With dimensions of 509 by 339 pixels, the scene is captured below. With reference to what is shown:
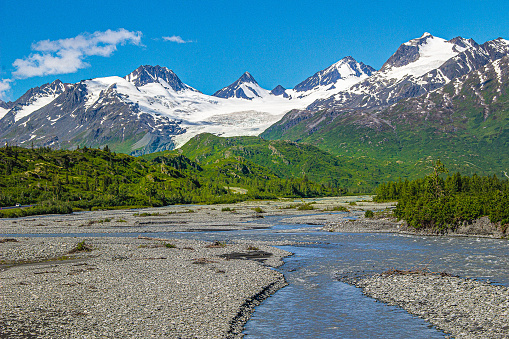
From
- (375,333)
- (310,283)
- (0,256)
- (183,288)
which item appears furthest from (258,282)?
(0,256)

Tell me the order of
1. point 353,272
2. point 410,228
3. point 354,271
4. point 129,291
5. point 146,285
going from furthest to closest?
point 410,228, point 354,271, point 353,272, point 146,285, point 129,291

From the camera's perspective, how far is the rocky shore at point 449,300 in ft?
79.1

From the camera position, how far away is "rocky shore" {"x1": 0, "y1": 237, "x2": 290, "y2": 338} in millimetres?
23125

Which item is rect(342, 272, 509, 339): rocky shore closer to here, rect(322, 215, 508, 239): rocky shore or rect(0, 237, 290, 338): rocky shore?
rect(0, 237, 290, 338): rocky shore

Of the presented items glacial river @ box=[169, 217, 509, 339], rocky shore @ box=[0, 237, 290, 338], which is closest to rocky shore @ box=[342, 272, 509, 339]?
glacial river @ box=[169, 217, 509, 339]

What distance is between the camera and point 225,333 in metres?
23.1


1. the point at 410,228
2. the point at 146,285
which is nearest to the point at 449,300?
the point at 146,285

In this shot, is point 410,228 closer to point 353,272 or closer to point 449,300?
point 353,272

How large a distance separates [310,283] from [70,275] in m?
23.2

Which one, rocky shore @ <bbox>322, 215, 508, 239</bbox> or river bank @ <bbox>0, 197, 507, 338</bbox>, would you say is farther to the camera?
rocky shore @ <bbox>322, 215, 508, 239</bbox>

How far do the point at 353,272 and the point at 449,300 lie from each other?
1269 cm

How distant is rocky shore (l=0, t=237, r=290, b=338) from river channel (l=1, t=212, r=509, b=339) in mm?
2332

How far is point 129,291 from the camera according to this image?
104 feet

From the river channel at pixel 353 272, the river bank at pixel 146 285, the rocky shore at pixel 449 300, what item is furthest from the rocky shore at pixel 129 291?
the rocky shore at pixel 449 300
